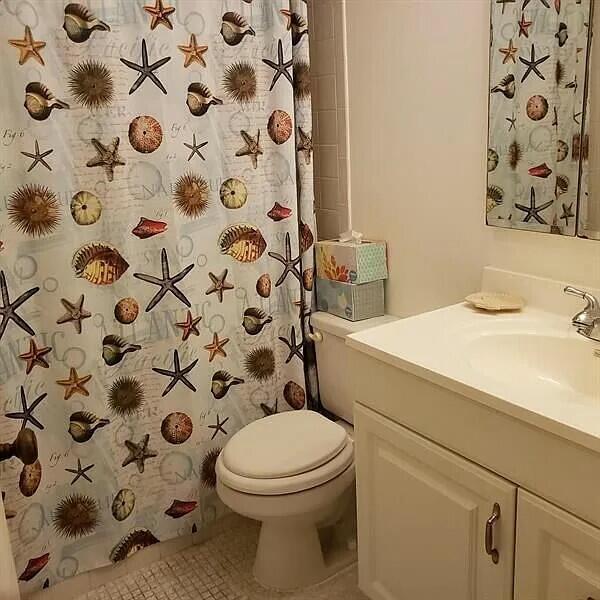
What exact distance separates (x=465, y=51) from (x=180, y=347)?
1.11 meters

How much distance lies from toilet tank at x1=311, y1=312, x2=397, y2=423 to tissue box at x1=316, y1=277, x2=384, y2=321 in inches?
0.8

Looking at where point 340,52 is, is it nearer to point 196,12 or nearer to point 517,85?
point 196,12

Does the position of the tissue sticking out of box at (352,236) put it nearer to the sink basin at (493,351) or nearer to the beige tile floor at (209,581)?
the sink basin at (493,351)

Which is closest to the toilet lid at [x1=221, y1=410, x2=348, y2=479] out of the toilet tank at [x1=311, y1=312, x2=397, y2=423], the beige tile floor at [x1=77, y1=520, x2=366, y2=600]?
the toilet tank at [x1=311, y1=312, x2=397, y2=423]

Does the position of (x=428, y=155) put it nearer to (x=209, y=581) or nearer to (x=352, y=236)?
(x=352, y=236)

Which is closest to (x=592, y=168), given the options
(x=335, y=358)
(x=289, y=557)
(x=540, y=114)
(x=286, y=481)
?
(x=540, y=114)

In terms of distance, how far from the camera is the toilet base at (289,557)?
1913 mm

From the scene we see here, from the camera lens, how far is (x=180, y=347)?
197 centimetres

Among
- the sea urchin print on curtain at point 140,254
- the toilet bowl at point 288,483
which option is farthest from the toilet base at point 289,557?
the sea urchin print on curtain at point 140,254

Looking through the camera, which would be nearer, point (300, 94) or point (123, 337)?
point (123, 337)

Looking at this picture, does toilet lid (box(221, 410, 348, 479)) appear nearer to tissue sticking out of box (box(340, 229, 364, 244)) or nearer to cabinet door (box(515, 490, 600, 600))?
tissue sticking out of box (box(340, 229, 364, 244))

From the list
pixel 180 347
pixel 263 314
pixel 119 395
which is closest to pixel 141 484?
pixel 119 395

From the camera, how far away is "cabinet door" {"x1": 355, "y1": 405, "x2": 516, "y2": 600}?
1.28 meters

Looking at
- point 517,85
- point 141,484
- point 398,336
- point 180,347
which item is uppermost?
point 517,85
